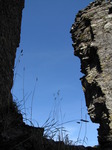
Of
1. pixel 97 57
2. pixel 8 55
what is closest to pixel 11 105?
pixel 8 55

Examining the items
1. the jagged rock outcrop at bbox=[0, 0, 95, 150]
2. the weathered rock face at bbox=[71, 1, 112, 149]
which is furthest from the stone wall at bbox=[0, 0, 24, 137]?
the weathered rock face at bbox=[71, 1, 112, 149]

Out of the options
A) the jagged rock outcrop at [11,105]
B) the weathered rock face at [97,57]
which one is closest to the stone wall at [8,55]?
the jagged rock outcrop at [11,105]

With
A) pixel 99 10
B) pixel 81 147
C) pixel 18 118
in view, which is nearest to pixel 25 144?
pixel 18 118

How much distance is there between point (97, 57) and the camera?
5.41 metres

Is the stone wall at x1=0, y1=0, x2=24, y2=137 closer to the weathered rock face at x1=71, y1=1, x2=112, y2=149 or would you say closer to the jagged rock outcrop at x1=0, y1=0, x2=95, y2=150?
the jagged rock outcrop at x1=0, y1=0, x2=95, y2=150

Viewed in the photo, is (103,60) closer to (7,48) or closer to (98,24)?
(98,24)

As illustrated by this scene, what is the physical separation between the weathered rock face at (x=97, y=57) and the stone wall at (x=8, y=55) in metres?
2.60

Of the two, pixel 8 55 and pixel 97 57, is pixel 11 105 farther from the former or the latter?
pixel 97 57

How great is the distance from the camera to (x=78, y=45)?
639 centimetres

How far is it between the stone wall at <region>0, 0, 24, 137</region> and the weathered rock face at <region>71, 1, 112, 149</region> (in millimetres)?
2602

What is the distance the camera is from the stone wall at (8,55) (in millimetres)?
1934

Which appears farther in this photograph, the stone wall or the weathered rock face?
the weathered rock face

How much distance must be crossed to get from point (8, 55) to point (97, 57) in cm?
346

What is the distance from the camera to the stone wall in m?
1.93
